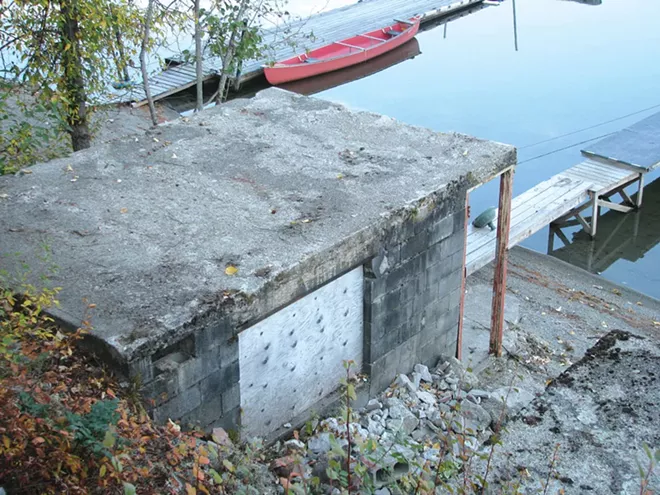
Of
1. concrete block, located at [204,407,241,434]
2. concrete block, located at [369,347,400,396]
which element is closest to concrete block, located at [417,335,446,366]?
concrete block, located at [369,347,400,396]

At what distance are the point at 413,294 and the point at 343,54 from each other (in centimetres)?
1930

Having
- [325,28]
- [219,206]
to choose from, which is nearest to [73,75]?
[219,206]

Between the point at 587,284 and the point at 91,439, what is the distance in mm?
13754

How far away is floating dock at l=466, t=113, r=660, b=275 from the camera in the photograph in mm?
15836

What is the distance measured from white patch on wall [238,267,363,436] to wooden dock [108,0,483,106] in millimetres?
14961

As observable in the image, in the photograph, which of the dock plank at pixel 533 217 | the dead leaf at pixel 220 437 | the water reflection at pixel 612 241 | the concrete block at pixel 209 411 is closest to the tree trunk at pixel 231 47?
the dock plank at pixel 533 217

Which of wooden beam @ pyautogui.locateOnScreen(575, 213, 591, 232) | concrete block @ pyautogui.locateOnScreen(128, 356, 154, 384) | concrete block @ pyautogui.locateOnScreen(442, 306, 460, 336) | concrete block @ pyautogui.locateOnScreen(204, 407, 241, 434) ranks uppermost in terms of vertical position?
concrete block @ pyautogui.locateOnScreen(128, 356, 154, 384)

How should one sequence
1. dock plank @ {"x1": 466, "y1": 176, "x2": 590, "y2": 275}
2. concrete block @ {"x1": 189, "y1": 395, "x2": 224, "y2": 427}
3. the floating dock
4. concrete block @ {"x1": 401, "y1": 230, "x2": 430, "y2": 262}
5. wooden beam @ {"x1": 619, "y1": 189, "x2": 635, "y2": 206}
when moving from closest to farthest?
concrete block @ {"x1": 189, "y1": 395, "x2": 224, "y2": 427}, concrete block @ {"x1": 401, "y1": 230, "x2": 430, "y2": 262}, dock plank @ {"x1": 466, "y1": 176, "x2": 590, "y2": 275}, the floating dock, wooden beam @ {"x1": 619, "y1": 189, "x2": 635, "y2": 206}

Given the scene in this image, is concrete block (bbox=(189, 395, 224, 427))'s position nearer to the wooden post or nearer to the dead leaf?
the dead leaf

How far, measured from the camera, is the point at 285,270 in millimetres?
6852

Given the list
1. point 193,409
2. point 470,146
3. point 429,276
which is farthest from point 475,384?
point 193,409

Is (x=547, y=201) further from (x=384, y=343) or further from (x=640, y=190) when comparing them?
(x=384, y=343)

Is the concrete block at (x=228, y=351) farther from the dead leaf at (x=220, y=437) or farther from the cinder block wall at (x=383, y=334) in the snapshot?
the dead leaf at (x=220, y=437)

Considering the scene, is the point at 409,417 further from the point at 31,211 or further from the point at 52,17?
the point at 52,17
